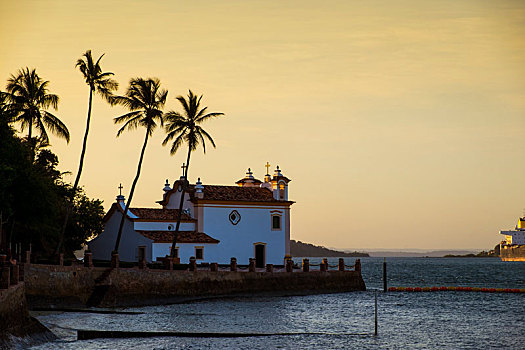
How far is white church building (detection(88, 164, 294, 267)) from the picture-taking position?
59156 millimetres

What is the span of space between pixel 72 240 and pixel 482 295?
33989mm

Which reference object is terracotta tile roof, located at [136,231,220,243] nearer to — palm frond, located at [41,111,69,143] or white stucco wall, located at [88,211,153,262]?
white stucco wall, located at [88,211,153,262]

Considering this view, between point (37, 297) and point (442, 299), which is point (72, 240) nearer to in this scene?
point (37, 297)

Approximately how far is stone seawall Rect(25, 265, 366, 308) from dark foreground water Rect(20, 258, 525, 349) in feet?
4.14

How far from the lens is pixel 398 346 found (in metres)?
32.6

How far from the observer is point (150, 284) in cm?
4731

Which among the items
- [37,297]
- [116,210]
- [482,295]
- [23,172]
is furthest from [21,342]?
[482,295]

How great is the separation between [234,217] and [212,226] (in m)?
2.13

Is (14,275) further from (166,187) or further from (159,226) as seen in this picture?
(166,187)

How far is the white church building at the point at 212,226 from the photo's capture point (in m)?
59.2

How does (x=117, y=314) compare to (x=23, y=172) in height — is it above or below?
below

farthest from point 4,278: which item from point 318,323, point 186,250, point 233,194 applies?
point 233,194

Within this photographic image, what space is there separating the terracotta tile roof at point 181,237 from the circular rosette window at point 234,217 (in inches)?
110

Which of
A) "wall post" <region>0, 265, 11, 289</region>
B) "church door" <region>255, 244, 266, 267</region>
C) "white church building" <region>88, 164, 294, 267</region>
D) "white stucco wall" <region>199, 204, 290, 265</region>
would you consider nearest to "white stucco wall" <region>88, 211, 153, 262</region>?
"white church building" <region>88, 164, 294, 267</region>
